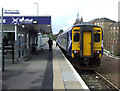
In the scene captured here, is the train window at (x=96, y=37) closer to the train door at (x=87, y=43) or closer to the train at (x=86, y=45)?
the train at (x=86, y=45)

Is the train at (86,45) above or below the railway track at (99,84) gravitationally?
above

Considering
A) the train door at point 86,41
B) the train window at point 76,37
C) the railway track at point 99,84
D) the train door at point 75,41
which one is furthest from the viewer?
A: the train window at point 76,37

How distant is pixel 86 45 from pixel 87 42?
207 mm

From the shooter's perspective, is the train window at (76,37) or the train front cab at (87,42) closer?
the train front cab at (87,42)

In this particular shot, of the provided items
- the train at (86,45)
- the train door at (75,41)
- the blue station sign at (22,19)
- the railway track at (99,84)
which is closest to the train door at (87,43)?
the train at (86,45)

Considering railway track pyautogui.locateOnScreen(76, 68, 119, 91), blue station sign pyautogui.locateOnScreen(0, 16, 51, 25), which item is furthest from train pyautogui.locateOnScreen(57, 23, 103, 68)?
blue station sign pyautogui.locateOnScreen(0, 16, 51, 25)

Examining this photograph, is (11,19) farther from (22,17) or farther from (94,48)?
(94,48)

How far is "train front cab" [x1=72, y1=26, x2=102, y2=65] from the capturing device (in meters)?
10.2

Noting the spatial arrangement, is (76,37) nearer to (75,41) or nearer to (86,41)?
(75,41)

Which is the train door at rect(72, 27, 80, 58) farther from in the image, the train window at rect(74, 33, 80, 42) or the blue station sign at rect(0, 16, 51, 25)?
the blue station sign at rect(0, 16, 51, 25)

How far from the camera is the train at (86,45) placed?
33.6ft

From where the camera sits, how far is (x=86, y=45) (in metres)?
10.3

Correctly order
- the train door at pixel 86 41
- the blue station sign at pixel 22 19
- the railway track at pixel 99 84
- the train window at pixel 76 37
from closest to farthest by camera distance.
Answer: the railway track at pixel 99 84, the train door at pixel 86 41, the train window at pixel 76 37, the blue station sign at pixel 22 19

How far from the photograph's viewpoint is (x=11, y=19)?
11.4 metres
